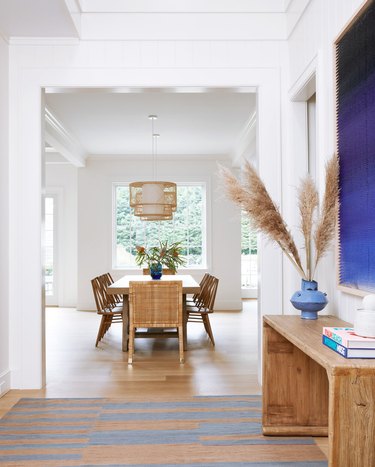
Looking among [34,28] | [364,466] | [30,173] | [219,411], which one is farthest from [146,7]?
[364,466]

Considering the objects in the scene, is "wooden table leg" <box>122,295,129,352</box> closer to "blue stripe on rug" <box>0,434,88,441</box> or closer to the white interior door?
"blue stripe on rug" <box>0,434,88,441</box>

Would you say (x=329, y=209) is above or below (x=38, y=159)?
below

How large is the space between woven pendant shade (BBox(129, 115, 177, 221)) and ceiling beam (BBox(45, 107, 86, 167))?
1206 mm

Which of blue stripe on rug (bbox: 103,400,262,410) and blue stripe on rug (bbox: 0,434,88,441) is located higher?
blue stripe on rug (bbox: 0,434,88,441)

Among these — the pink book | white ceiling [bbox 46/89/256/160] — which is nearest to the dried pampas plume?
the pink book

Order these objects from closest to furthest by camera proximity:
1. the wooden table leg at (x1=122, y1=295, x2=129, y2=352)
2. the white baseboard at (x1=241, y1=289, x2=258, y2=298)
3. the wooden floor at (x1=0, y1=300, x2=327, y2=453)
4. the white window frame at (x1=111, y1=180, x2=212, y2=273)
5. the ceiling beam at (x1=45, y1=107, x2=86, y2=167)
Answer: the wooden floor at (x1=0, y1=300, x2=327, y2=453)
the wooden table leg at (x1=122, y1=295, x2=129, y2=352)
the ceiling beam at (x1=45, y1=107, x2=86, y2=167)
the white window frame at (x1=111, y1=180, x2=212, y2=273)
the white baseboard at (x1=241, y1=289, x2=258, y2=298)

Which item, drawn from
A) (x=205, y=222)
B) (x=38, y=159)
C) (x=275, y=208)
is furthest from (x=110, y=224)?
(x=275, y=208)

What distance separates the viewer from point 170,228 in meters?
8.66

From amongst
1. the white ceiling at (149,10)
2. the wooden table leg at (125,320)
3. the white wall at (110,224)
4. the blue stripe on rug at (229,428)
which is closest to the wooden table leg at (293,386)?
the blue stripe on rug at (229,428)

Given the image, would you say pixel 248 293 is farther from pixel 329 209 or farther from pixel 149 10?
pixel 329 209

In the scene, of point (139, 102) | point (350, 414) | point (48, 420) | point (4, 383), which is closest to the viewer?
point (350, 414)

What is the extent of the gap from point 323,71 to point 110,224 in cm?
609

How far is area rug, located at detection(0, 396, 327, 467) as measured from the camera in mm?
2367

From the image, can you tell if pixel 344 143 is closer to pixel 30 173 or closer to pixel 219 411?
pixel 219 411
